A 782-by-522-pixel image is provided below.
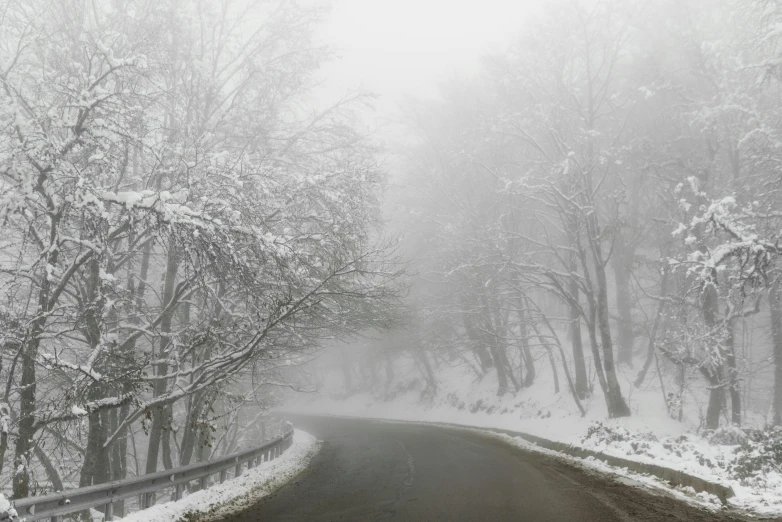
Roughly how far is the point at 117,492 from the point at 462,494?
18.7 ft

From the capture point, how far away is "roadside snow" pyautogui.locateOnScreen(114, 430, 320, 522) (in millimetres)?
9188

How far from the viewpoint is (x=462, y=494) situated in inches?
413

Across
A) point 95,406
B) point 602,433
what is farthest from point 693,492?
point 95,406

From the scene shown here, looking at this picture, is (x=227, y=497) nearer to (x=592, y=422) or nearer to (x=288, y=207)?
(x=288, y=207)

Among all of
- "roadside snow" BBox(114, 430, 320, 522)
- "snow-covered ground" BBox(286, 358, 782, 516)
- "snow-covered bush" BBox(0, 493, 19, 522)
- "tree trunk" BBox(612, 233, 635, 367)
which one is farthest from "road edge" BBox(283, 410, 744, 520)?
"snow-covered bush" BBox(0, 493, 19, 522)

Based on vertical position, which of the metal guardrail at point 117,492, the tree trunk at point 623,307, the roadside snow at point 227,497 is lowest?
the roadside snow at point 227,497

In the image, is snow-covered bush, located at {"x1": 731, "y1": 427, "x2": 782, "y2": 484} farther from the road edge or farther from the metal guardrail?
the metal guardrail

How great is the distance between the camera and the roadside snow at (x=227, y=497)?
30.1ft

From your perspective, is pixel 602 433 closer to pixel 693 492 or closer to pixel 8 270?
pixel 693 492

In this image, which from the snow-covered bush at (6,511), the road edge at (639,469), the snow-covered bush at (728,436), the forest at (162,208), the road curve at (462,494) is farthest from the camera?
the snow-covered bush at (728,436)

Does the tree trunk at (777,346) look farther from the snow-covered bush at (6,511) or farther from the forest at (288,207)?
the snow-covered bush at (6,511)

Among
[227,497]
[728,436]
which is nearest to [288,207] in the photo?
[227,497]

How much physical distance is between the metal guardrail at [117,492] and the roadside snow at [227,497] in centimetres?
29

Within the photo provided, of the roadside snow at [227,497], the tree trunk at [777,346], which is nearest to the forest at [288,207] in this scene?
the tree trunk at [777,346]
